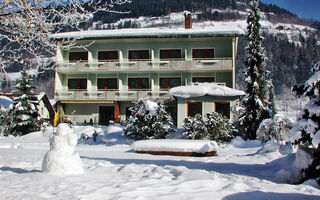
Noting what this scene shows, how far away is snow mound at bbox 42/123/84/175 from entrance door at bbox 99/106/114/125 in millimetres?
24849

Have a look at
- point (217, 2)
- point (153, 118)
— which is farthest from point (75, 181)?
point (217, 2)

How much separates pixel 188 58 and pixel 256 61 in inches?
341

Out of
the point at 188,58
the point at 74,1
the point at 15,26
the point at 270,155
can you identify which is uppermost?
the point at 188,58

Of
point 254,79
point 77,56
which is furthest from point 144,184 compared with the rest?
point 77,56

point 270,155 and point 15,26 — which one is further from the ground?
point 15,26

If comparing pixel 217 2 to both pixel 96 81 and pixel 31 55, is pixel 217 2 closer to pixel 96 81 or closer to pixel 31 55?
pixel 96 81

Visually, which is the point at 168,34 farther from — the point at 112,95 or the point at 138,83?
the point at 112,95

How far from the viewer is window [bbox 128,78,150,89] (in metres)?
31.2

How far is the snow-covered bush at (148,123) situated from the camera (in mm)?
18078

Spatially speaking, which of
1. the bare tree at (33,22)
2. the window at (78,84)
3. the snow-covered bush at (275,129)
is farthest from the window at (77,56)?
the bare tree at (33,22)

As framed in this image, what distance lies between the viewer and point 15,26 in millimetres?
6078

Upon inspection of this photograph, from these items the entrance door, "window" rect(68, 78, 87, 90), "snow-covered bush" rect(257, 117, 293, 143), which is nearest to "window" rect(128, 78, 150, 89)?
the entrance door

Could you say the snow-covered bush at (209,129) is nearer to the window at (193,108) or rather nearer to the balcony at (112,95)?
the window at (193,108)

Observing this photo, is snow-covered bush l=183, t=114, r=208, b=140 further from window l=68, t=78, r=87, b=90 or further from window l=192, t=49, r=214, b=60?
window l=68, t=78, r=87, b=90
